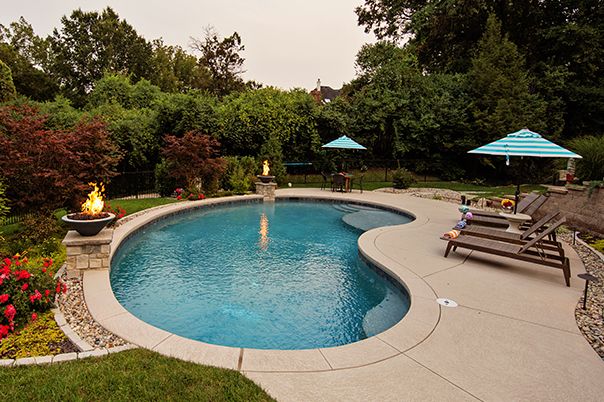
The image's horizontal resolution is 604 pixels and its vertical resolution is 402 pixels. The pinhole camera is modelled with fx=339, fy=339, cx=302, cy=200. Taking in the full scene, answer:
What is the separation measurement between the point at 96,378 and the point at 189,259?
172 inches

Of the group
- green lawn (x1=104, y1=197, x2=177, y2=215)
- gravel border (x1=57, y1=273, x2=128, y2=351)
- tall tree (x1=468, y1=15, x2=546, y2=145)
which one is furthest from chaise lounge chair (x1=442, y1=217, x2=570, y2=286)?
tall tree (x1=468, y1=15, x2=546, y2=145)

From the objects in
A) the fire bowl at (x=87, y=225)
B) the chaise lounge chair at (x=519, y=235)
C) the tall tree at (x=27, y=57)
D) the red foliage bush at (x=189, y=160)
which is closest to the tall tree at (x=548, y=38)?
the chaise lounge chair at (x=519, y=235)

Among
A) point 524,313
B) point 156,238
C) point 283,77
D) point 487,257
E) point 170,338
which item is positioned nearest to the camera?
point 170,338

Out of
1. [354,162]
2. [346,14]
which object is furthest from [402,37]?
[354,162]

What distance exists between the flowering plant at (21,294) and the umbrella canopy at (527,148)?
8.89m

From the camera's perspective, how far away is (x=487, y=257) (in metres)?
6.67

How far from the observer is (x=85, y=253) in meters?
5.48

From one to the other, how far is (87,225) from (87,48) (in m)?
42.0

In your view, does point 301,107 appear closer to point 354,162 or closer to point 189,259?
point 354,162

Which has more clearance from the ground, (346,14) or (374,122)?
(346,14)

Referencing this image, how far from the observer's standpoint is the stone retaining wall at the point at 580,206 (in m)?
8.10

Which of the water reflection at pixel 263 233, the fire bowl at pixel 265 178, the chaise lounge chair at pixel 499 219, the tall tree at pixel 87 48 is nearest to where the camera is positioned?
the chaise lounge chair at pixel 499 219

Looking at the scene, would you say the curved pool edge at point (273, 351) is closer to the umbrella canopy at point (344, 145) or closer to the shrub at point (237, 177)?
the shrub at point (237, 177)

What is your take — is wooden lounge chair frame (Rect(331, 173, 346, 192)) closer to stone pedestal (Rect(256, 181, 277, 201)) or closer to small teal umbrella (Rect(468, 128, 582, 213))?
stone pedestal (Rect(256, 181, 277, 201))
